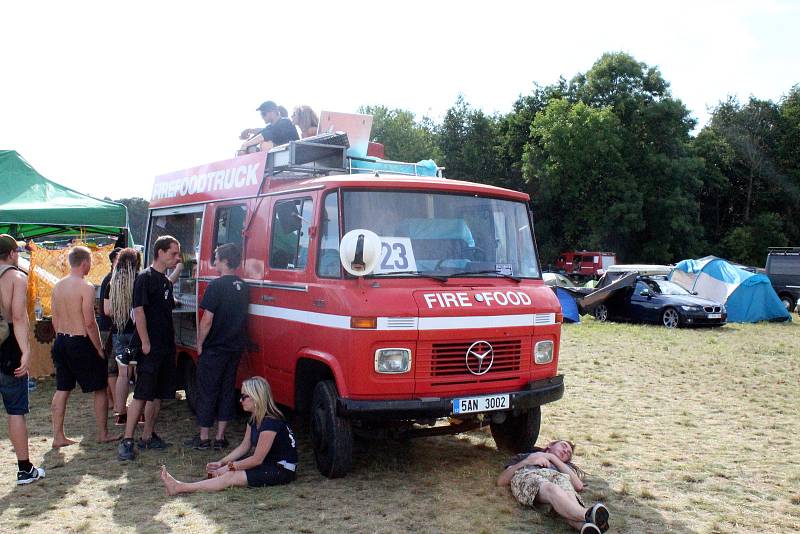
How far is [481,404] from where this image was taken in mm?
5738

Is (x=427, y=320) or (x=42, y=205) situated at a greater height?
(x=42, y=205)

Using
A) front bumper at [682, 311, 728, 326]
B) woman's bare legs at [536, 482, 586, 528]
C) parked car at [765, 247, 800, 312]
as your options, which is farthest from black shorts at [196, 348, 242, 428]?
parked car at [765, 247, 800, 312]

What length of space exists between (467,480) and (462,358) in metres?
1.14

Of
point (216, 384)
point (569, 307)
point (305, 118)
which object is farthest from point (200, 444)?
point (569, 307)

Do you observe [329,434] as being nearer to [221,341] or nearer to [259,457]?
[259,457]

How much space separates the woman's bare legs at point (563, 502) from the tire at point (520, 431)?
56.3 inches

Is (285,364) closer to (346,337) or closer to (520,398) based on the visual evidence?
(346,337)

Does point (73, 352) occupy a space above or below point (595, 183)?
below

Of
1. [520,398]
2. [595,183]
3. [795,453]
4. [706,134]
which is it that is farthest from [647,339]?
[706,134]

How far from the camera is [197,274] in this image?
26.5 feet

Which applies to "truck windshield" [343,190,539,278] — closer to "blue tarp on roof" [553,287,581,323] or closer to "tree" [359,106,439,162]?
"blue tarp on roof" [553,287,581,323]

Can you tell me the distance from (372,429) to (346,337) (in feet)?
3.05

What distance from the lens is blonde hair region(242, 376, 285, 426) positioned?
5938 millimetres

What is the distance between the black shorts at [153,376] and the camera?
22.5ft
